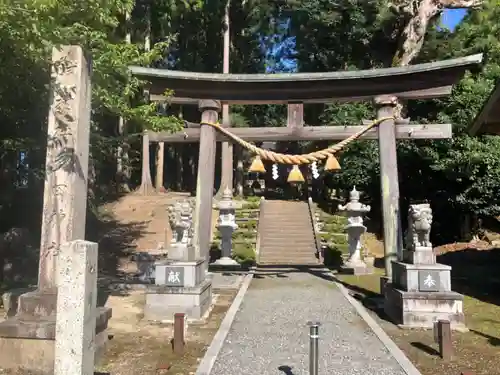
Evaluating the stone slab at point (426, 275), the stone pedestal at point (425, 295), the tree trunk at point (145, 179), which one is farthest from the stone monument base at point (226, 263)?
the tree trunk at point (145, 179)

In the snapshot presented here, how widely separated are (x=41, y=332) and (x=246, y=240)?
16367mm

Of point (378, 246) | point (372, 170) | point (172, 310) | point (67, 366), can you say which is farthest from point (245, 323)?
point (372, 170)

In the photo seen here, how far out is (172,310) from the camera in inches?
357

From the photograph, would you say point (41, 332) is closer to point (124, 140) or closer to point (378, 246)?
point (124, 140)

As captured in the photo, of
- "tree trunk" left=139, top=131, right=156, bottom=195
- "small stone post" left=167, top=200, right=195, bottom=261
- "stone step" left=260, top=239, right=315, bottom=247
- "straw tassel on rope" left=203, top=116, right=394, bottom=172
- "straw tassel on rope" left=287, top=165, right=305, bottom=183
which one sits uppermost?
"tree trunk" left=139, top=131, right=156, bottom=195

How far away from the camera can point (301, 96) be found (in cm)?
1222

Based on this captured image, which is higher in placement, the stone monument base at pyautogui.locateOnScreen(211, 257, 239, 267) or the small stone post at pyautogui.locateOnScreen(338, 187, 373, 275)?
the small stone post at pyautogui.locateOnScreen(338, 187, 373, 275)

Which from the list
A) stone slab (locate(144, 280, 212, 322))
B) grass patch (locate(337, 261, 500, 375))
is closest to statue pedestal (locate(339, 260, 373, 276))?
grass patch (locate(337, 261, 500, 375))

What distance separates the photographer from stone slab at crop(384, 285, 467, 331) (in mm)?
8430

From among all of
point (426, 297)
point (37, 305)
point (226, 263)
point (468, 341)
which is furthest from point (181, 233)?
point (226, 263)

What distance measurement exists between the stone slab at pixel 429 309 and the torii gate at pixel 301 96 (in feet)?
7.95

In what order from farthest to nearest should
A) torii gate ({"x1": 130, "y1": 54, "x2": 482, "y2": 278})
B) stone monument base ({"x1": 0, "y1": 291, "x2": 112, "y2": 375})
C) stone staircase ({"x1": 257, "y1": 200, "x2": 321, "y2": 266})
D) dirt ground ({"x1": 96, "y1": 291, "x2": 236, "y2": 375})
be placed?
1. stone staircase ({"x1": 257, "y1": 200, "x2": 321, "y2": 266})
2. torii gate ({"x1": 130, "y1": 54, "x2": 482, "y2": 278})
3. dirt ground ({"x1": 96, "y1": 291, "x2": 236, "y2": 375})
4. stone monument base ({"x1": 0, "y1": 291, "x2": 112, "y2": 375})

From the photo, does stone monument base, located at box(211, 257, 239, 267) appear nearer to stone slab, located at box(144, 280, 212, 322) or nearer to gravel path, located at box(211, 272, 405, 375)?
gravel path, located at box(211, 272, 405, 375)

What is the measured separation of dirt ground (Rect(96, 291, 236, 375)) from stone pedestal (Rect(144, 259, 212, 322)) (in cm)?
33
